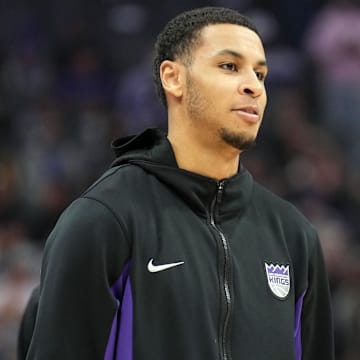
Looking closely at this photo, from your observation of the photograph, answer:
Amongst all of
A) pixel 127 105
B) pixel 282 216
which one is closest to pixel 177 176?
pixel 282 216

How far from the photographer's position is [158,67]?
3.67 meters

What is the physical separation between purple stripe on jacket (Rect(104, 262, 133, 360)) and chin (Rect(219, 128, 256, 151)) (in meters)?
0.58

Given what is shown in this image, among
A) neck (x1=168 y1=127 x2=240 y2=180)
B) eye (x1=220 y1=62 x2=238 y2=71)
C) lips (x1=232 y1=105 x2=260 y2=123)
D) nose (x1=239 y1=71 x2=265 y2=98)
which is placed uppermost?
→ eye (x1=220 y1=62 x2=238 y2=71)

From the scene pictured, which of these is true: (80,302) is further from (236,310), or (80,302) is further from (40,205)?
(40,205)

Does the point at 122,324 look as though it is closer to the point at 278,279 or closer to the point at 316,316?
the point at 278,279

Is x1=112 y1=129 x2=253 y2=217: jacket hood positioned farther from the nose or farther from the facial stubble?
the nose

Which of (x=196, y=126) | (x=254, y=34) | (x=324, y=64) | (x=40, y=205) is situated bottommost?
(x=40, y=205)

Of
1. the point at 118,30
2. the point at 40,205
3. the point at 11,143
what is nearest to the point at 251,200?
the point at 40,205

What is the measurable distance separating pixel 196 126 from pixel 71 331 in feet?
2.86

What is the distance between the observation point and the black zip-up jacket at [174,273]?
10.3 ft

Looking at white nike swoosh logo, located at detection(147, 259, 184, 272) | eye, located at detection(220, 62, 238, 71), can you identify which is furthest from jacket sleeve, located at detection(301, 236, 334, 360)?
eye, located at detection(220, 62, 238, 71)

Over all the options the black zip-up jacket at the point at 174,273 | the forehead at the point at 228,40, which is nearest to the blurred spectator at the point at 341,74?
the black zip-up jacket at the point at 174,273

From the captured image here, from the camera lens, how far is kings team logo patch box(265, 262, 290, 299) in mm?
3447

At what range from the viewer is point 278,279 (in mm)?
3469
